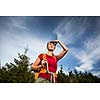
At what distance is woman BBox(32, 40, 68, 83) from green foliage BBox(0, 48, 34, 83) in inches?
3.4

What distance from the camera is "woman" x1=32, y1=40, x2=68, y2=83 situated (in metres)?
3.63

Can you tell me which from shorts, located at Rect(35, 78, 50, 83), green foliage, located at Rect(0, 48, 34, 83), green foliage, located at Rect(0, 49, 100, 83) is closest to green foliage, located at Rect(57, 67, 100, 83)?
green foliage, located at Rect(0, 49, 100, 83)

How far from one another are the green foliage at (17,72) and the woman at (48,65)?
85 millimetres

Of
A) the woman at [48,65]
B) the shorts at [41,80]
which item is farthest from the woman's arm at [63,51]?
the shorts at [41,80]

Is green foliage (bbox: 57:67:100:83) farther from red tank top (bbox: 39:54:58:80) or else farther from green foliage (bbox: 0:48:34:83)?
green foliage (bbox: 0:48:34:83)

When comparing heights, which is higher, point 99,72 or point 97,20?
point 97,20

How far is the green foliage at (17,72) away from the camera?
3.61 m

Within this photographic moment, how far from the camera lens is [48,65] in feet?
12.0

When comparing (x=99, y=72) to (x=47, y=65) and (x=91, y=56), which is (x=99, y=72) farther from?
(x=47, y=65)

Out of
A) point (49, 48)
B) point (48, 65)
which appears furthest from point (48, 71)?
point (49, 48)

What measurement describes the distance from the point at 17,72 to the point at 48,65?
13.2 inches

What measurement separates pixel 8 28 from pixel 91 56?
924mm
